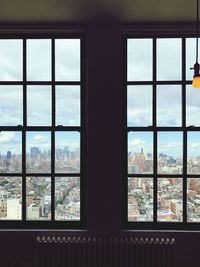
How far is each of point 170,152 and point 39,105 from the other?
5.79 feet

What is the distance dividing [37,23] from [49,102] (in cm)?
99

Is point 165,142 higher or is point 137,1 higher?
point 137,1

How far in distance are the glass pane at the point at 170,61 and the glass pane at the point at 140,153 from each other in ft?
2.53

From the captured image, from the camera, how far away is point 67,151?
5062 mm

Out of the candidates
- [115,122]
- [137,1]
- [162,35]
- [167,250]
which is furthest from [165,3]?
[167,250]

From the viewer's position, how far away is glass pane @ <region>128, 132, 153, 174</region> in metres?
5.02

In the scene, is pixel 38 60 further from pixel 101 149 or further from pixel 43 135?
pixel 101 149

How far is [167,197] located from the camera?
4984 millimetres

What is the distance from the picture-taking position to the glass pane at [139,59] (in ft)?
16.6

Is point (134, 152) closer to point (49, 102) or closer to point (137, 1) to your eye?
point (49, 102)

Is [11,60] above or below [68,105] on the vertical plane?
above

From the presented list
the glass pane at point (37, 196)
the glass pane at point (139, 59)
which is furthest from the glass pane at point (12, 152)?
the glass pane at point (139, 59)

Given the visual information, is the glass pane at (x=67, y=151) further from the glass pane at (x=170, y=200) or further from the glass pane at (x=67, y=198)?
the glass pane at (x=170, y=200)

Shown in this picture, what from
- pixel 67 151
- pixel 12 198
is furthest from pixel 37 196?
pixel 67 151
